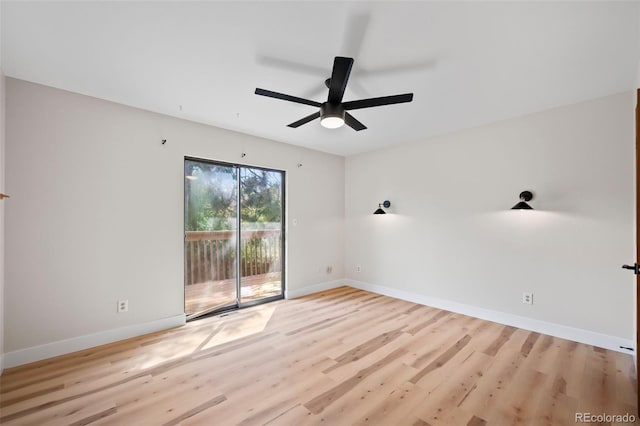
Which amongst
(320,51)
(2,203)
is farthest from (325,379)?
(2,203)

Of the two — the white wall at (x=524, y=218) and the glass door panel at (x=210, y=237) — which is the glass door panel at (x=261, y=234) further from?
the white wall at (x=524, y=218)

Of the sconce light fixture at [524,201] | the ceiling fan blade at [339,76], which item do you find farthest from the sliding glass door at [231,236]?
the sconce light fixture at [524,201]

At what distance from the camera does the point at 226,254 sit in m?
3.85

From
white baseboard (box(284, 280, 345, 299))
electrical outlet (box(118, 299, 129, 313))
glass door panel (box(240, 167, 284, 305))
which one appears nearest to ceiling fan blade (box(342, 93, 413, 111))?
glass door panel (box(240, 167, 284, 305))

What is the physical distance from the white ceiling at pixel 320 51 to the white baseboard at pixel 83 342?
94.4 inches

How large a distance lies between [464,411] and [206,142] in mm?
3748

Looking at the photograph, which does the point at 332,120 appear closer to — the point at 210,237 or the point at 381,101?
the point at 381,101

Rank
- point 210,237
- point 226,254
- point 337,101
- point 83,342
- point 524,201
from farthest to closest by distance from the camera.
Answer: point 226,254
point 210,237
point 524,201
point 83,342
point 337,101

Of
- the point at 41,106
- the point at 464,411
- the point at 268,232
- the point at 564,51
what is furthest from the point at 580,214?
the point at 41,106

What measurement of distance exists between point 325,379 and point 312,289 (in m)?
2.55

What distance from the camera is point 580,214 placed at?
2885mm

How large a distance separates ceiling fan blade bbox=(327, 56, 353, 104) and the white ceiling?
9.4 inches

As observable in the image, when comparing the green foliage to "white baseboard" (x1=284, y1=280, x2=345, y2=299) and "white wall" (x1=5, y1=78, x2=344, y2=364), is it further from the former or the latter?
"white baseboard" (x1=284, y1=280, x2=345, y2=299)

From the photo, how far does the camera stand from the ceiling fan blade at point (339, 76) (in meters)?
1.78
